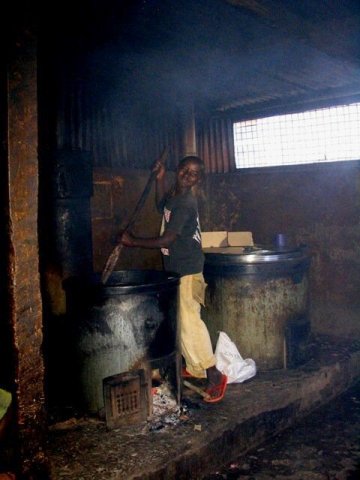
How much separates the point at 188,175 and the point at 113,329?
1.92 m

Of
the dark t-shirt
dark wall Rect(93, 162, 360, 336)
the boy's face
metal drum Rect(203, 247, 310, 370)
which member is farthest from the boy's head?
dark wall Rect(93, 162, 360, 336)

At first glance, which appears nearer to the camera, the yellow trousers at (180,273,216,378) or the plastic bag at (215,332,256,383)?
the yellow trousers at (180,273,216,378)

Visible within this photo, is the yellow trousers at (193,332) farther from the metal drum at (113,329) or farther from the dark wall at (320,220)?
the dark wall at (320,220)

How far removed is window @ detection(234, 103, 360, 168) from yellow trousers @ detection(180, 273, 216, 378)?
3.24 metres

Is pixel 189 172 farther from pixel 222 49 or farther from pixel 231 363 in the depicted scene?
pixel 231 363

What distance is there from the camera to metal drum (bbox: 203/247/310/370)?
579 cm

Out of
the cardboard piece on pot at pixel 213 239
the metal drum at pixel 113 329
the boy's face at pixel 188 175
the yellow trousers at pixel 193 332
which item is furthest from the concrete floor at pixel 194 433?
the boy's face at pixel 188 175

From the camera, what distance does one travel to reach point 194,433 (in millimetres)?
4160

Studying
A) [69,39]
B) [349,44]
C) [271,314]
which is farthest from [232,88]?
[271,314]

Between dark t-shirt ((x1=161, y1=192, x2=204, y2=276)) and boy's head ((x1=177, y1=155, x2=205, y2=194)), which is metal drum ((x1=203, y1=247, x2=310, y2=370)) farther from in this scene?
boy's head ((x1=177, y1=155, x2=205, y2=194))

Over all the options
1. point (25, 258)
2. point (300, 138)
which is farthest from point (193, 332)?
point (300, 138)

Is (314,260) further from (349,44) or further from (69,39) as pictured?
(69,39)

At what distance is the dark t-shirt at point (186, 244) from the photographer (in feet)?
16.4

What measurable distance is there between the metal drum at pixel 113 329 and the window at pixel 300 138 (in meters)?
3.88
